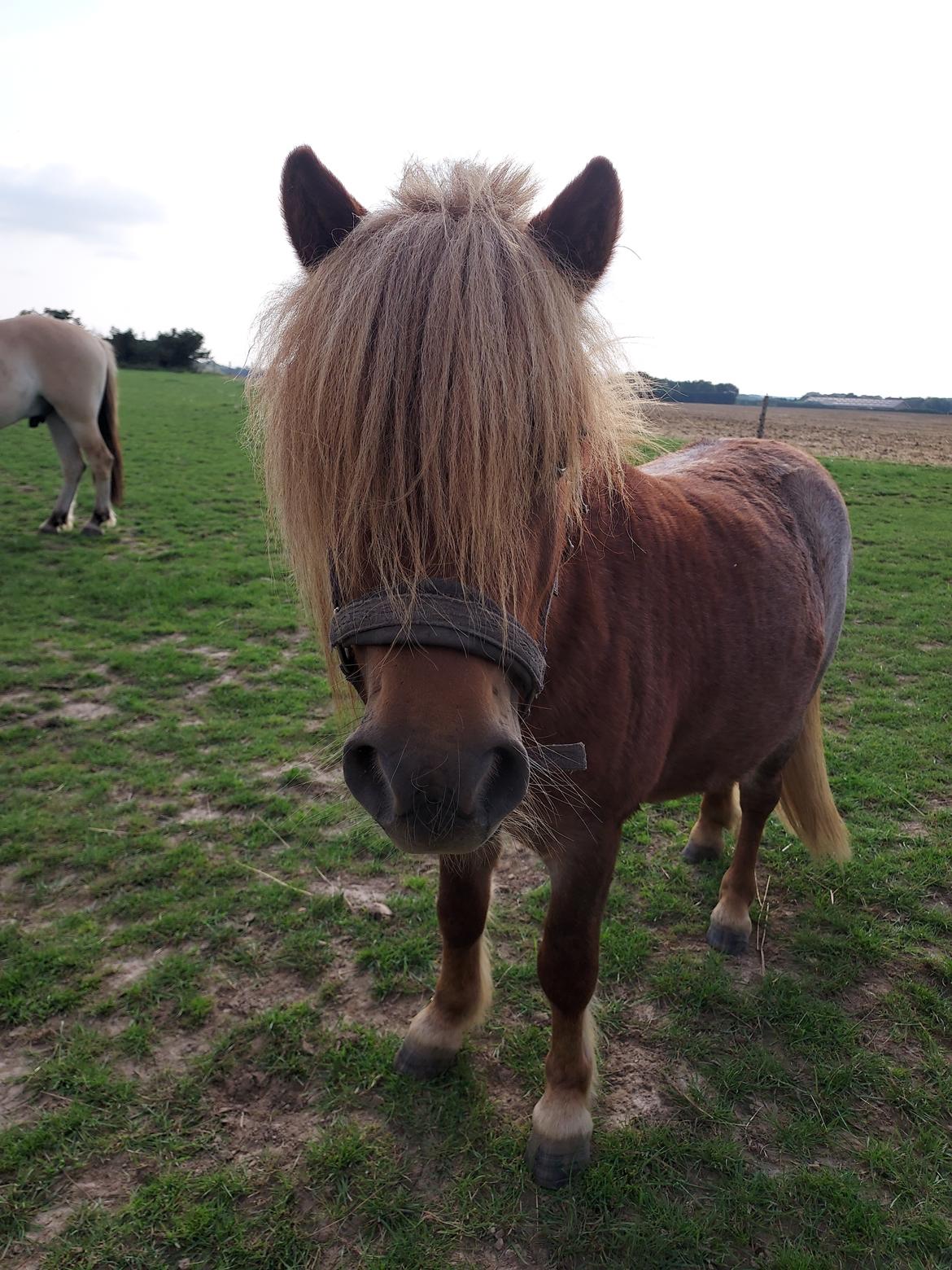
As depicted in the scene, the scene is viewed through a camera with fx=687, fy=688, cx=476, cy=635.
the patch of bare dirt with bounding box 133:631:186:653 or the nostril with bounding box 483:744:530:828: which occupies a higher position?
the nostril with bounding box 483:744:530:828

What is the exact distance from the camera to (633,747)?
1.91m

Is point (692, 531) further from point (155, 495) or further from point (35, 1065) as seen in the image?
point (155, 495)

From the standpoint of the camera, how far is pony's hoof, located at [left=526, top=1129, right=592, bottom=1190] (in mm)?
2010

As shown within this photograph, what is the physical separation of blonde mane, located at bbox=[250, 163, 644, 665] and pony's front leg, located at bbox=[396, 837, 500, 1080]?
51.6 inches

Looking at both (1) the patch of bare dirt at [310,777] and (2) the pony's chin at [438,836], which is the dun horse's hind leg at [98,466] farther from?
(2) the pony's chin at [438,836]

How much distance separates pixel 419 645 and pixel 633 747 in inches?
35.5

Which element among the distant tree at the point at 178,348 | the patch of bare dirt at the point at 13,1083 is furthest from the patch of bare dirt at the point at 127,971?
the distant tree at the point at 178,348

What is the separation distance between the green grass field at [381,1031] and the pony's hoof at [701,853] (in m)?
0.11

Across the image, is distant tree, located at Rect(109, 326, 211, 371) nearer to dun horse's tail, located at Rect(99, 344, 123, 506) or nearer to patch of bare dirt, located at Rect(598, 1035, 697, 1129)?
dun horse's tail, located at Rect(99, 344, 123, 506)

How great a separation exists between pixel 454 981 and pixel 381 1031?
347mm

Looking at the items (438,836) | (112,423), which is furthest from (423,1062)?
(112,423)

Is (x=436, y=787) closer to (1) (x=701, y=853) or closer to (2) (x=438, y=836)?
(2) (x=438, y=836)

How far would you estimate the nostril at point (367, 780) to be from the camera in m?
1.26

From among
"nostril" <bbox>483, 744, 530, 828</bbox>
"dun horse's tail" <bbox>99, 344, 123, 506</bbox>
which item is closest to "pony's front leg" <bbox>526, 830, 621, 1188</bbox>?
"nostril" <bbox>483, 744, 530, 828</bbox>
